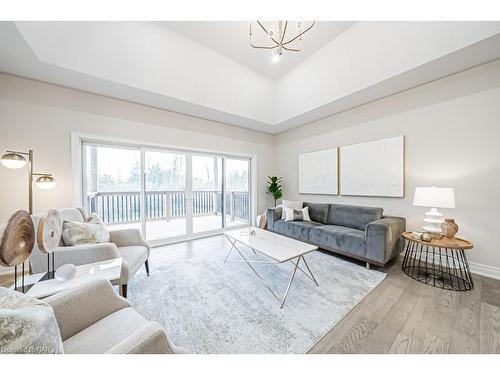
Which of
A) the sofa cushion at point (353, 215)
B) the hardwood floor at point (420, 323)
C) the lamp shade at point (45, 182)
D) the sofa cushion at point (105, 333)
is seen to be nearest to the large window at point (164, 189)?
the lamp shade at point (45, 182)

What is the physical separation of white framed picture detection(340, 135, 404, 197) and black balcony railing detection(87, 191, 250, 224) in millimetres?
2407

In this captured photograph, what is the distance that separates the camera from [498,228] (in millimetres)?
2123

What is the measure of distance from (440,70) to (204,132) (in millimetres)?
3729

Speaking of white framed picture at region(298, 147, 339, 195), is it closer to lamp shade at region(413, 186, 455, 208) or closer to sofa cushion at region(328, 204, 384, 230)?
sofa cushion at region(328, 204, 384, 230)

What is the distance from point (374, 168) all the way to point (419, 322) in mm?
2259

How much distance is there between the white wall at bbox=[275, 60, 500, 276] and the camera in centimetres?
215

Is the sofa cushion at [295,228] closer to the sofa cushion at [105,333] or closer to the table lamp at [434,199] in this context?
the table lamp at [434,199]

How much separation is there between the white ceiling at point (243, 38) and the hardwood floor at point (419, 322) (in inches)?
141

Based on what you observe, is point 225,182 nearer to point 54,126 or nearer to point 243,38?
point 243,38

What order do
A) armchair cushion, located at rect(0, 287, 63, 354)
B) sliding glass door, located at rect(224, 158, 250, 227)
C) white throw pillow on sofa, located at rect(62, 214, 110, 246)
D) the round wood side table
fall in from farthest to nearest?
sliding glass door, located at rect(224, 158, 250, 227) → the round wood side table → white throw pillow on sofa, located at rect(62, 214, 110, 246) → armchair cushion, located at rect(0, 287, 63, 354)

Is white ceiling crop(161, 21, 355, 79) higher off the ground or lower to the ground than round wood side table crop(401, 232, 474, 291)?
higher

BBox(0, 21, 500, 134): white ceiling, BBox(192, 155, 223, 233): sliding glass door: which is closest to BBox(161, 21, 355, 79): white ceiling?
BBox(0, 21, 500, 134): white ceiling

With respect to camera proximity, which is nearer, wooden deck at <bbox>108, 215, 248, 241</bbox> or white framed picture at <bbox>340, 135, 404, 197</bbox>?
white framed picture at <bbox>340, 135, 404, 197</bbox>
